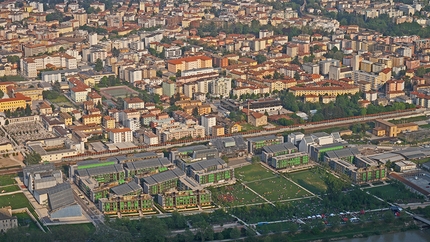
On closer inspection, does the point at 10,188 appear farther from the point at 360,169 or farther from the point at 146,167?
the point at 360,169

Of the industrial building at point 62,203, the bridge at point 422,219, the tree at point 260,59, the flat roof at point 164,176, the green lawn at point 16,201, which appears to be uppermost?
the tree at point 260,59

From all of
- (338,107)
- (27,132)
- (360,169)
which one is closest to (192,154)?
(360,169)

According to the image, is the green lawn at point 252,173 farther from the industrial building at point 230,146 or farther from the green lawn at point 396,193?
the green lawn at point 396,193

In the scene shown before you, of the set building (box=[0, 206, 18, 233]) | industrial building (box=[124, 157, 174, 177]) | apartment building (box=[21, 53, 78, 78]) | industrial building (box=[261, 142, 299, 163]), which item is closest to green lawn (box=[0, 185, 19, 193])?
building (box=[0, 206, 18, 233])

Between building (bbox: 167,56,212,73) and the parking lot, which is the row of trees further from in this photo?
the parking lot

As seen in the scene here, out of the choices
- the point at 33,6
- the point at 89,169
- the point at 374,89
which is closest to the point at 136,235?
the point at 89,169

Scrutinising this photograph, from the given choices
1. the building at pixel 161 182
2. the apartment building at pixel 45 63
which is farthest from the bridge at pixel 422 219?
the apartment building at pixel 45 63
